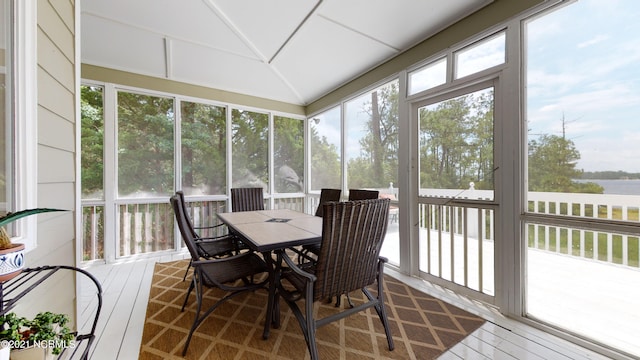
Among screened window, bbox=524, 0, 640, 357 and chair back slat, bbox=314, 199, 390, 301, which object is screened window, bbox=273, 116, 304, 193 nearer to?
chair back slat, bbox=314, 199, 390, 301

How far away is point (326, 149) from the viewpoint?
15.4 ft

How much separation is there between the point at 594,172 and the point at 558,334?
4.11 feet

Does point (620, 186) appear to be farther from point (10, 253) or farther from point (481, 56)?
point (10, 253)

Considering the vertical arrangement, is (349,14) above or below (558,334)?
above

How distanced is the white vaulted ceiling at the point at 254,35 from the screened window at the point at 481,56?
316 millimetres

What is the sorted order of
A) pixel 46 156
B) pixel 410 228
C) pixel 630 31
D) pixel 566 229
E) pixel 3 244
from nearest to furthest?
pixel 3 244 → pixel 46 156 → pixel 630 31 → pixel 566 229 → pixel 410 228

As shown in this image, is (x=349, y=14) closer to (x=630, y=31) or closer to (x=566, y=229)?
(x=630, y=31)

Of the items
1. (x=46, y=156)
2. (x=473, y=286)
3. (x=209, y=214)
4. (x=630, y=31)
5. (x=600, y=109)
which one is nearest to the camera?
(x=46, y=156)

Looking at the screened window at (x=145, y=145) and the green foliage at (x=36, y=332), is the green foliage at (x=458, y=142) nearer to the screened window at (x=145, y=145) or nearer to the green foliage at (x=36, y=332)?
the green foliage at (x=36, y=332)

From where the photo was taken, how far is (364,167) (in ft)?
12.5

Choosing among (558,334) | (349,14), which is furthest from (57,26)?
(558,334)

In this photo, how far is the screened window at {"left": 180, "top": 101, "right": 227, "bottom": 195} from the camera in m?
3.98

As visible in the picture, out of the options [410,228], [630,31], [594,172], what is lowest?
[410,228]

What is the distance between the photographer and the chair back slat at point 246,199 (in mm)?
3525
